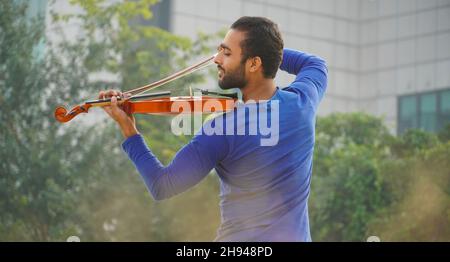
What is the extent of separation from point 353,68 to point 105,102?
46272 millimetres

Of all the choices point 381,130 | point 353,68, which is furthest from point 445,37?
point 381,130

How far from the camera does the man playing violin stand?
443 cm

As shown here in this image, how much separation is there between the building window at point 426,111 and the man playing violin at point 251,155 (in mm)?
38889

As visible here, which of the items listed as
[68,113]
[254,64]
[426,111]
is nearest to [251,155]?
[254,64]

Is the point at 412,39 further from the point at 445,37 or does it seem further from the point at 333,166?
the point at 333,166

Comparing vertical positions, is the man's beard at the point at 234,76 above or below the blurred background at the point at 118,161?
above

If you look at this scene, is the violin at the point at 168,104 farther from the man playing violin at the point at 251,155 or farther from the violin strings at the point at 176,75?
the man playing violin at the point at 251,155

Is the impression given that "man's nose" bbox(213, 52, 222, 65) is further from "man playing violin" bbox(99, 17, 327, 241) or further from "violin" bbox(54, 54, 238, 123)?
"violin" bbox(54, 54, 238, 123)

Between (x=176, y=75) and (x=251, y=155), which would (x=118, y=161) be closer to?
(x=176, y=75)

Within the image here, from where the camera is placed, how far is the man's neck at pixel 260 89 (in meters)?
4.73

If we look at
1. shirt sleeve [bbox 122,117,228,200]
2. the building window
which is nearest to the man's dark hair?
shirt sleeve [bbox 122,117,228,200]

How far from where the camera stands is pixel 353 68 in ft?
165

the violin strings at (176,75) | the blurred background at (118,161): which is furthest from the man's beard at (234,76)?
the blurred background at (118,161)
